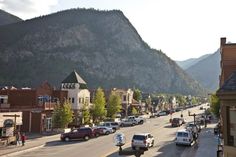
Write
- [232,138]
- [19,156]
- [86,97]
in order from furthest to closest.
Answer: [86,97]
[19,156]
[232,138]

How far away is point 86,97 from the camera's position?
81500mm

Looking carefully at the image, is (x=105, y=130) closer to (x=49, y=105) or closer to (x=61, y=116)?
(x=61, y=116)

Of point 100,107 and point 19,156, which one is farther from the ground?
point 100,107

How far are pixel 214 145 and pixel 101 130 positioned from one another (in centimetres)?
1885

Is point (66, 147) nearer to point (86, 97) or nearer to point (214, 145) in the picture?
point (214, 145)

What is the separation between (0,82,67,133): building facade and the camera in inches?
2430

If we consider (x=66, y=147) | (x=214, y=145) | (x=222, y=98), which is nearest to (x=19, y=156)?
(x=66, y=147)

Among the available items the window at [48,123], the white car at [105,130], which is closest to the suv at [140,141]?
the white car at [105,130]

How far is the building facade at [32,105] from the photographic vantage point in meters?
61.7

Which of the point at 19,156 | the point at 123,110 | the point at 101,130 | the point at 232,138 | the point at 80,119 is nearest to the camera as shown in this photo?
the point at 232,138

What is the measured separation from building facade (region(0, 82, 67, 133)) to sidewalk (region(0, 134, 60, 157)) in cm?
579

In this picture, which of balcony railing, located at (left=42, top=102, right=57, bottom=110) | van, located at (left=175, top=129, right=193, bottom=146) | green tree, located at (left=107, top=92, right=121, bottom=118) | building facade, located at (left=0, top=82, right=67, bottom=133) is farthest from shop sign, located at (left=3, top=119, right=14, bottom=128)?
green tree, located at (left=107, top=92, right=121, bottom=118)

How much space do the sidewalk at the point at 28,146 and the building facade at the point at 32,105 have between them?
5.79 meters

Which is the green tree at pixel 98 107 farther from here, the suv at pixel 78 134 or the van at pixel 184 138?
the van at pixel 184 138
